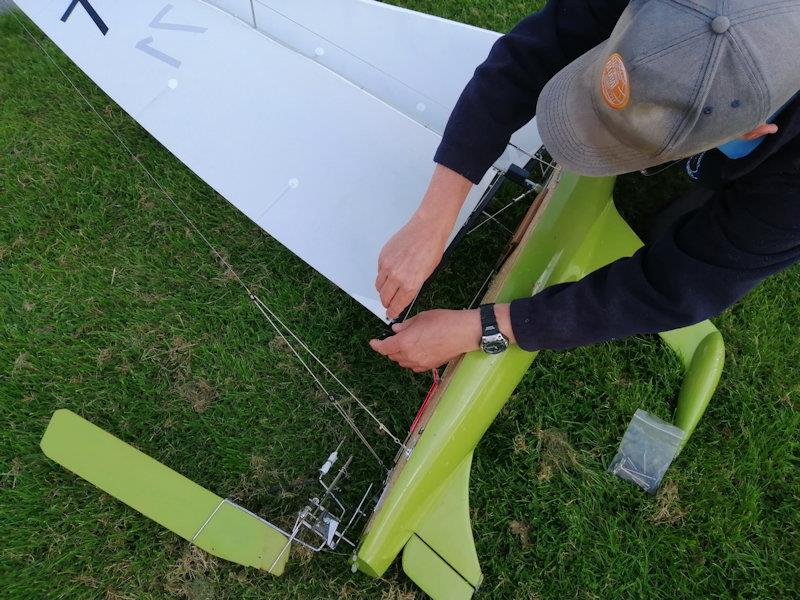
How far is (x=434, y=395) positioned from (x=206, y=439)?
4.58ft

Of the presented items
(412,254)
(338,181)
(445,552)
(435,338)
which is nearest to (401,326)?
(435,338)

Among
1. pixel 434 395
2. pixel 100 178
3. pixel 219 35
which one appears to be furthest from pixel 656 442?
pixel 100 178

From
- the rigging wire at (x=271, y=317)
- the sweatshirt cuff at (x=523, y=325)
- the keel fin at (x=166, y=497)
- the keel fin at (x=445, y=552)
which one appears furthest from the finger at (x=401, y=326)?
the keel fin at (x=166, y=497)

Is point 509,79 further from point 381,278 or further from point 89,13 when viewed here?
point 89,13

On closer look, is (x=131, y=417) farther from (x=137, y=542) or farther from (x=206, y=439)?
(x=137, y=542)

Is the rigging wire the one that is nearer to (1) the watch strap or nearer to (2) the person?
(1) the watch strap

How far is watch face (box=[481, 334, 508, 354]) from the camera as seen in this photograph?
1978 mm

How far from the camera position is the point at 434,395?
2.41 metres

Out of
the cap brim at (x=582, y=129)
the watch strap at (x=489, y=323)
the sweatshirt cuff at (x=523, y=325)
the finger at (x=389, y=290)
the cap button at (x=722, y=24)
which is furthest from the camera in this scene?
the finger at (x=389, y=290)

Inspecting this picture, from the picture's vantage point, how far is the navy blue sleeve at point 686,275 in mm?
1424

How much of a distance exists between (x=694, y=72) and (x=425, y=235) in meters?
1.07

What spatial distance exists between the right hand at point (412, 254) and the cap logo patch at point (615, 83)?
0.84 m

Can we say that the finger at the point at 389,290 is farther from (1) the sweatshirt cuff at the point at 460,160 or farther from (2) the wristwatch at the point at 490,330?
(1) the sweatshirt cuff at the point at 460,160

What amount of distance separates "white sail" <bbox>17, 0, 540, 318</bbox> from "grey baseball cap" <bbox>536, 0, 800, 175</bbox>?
1.22 metres
